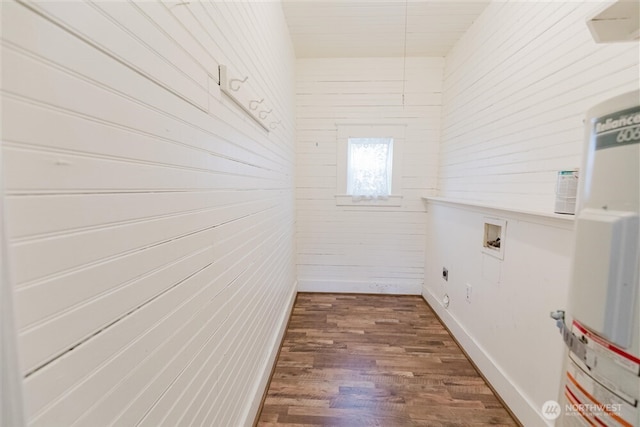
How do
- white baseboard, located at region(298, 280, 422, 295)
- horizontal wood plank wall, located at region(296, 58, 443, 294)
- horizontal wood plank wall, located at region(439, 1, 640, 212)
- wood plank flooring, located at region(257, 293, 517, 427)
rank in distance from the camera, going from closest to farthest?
1. horizontal wood plank wall, located at region(439, 1, 640, 212)
2. wood plank flooring, located at region(257, 293, 517, 427)
3. horizontal wood plank wall, located at region(296, 58, 443, 294)
4. white baseboard, located at region(298, 280, 422, 295)

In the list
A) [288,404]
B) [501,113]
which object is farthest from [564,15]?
[288,404]

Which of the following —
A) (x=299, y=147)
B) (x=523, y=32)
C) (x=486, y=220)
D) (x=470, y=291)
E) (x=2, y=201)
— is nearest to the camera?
(x=2, y=201)

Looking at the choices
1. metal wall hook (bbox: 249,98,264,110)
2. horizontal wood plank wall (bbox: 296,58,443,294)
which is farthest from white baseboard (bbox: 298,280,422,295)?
metal wall hook (bbox: 249,98,264,110)

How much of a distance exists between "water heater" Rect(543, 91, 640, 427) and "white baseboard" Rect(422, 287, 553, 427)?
2.78 ft

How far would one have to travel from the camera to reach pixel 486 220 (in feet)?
6.64

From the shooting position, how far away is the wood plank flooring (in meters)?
1.61

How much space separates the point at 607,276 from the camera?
0.73 metres

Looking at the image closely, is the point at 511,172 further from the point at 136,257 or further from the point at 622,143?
the point at 136,257

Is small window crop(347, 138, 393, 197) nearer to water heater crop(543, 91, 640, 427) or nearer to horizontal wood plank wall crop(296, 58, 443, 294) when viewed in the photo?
horizontal wood plank wall crop(296, 58, 443, 294)

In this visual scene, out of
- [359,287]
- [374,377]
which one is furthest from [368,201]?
[374,377]

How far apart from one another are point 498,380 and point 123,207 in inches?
91.0

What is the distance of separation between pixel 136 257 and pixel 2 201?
268 mm

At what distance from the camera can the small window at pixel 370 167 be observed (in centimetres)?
328

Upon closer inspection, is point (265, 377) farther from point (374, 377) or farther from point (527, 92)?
point (527, 92)
